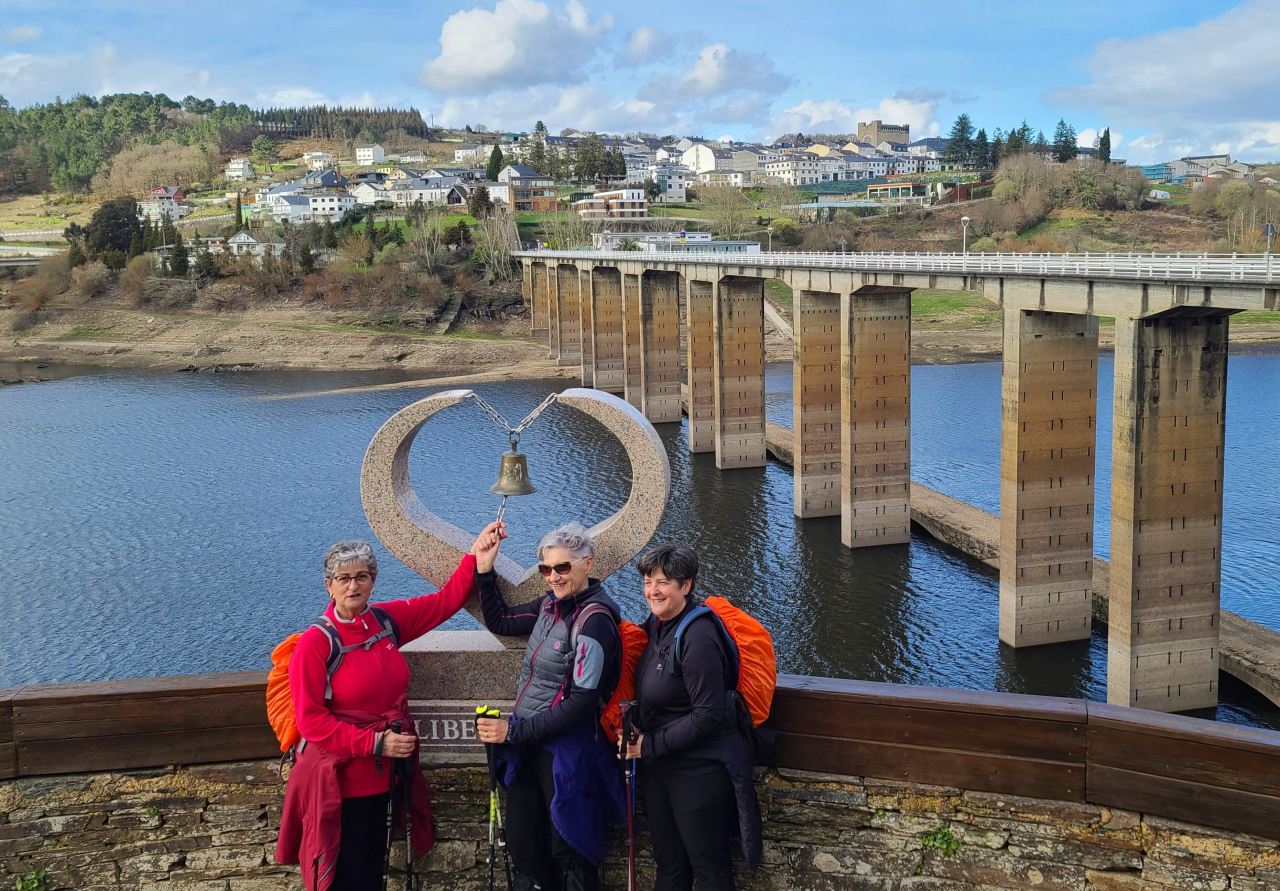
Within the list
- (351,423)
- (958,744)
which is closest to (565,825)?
(958,744)

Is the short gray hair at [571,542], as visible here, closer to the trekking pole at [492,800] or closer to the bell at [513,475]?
the trekking pole at [492,800]

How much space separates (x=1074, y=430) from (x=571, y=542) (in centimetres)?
2195

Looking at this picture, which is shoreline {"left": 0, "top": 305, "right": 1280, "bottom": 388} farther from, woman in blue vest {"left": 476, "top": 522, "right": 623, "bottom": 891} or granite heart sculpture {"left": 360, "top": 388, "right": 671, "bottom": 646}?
woman in blue vest {"left": 476, "top": 522, "right": 623, "bottom": 891}

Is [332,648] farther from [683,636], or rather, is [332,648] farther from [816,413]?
[816,413]

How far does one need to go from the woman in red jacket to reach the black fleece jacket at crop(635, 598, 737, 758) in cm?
134

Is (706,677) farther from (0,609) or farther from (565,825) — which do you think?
(0,609)

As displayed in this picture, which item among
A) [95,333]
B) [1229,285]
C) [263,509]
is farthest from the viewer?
[95,333]

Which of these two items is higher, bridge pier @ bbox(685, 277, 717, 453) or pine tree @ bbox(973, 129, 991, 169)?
pine tree @ bbox(973, 129, 991, 169)

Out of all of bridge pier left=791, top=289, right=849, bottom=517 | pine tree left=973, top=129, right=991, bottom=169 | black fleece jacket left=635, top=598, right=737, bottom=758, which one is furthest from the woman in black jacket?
pine tree left=973, top=129, right=991, bottom=169

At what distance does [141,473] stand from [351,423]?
554 inches

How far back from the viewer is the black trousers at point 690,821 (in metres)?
5.50

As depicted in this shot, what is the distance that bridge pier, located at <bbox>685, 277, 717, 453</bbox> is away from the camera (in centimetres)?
4822

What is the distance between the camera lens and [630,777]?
577 centimetres

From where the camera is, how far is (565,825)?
5.65m
